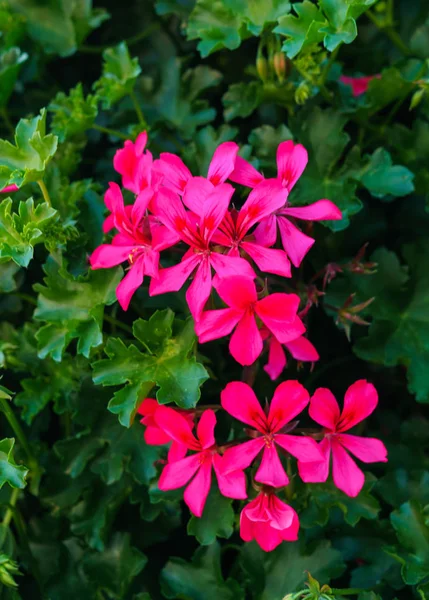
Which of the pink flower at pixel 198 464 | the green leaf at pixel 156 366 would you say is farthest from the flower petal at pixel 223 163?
the pink flower at pixel 198 464

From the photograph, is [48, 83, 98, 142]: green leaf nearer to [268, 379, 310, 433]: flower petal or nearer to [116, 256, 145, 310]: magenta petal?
[116, 256, 145, 310]: magenta petal

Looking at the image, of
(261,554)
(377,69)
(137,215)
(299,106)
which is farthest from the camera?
(377,69)

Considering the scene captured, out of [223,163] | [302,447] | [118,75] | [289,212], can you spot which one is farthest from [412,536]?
[118,75]

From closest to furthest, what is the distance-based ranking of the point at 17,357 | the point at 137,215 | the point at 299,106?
the point at 137,215, the point at 17,357, the point at 299,106

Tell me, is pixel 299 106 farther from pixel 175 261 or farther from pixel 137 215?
pixel 137 215

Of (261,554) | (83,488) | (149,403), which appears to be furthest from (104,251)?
(261,554)

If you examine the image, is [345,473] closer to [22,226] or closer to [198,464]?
[198,464]
